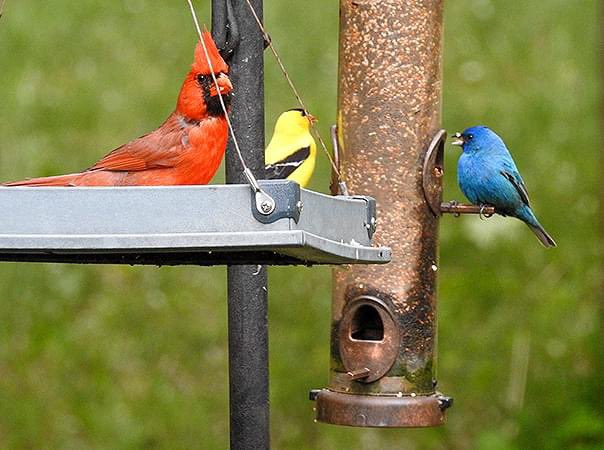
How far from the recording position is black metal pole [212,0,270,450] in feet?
13.9

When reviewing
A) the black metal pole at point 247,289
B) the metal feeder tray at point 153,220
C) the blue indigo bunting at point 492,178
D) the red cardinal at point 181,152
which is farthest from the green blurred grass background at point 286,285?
the metal feeder tray at point 153,220

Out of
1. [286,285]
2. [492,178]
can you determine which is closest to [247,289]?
[492,178]

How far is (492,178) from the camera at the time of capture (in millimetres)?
5910

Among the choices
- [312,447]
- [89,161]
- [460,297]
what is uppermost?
[89,161]

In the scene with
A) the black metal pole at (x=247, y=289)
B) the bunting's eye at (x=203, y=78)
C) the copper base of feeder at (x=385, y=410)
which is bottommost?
the copper base of feeder at (x=385, y=410)

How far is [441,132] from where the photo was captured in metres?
5.36

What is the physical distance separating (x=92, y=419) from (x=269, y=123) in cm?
228

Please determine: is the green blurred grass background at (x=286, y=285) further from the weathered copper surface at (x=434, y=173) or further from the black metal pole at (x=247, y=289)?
the black metal pole at (x=247, y=289)

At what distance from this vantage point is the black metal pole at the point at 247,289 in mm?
4230

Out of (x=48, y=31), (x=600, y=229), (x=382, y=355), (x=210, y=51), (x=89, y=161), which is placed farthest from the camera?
(x=48, y=31)

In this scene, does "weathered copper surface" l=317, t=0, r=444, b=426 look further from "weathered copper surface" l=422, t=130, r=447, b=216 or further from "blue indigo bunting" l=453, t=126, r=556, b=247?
"blue indigo bunting" l=453, t=126, r=556, b=247

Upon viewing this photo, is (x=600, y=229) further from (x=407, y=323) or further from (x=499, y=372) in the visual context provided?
(x=407, y=323)

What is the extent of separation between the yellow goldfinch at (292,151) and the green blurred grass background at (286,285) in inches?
62.4

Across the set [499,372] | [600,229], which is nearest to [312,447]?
[499,372]
